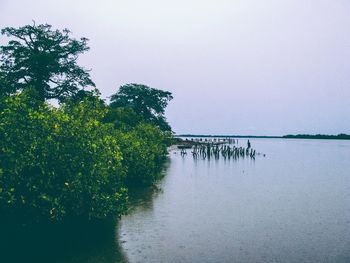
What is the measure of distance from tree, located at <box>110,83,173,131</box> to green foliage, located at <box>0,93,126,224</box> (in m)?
75.0

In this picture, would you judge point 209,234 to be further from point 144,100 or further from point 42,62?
point 144,100

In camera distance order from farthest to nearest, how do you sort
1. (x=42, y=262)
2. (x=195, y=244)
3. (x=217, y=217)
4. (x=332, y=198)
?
(x=332, y=198) < (x=217, y=217) < (x=195, y=244) < (x=42, y=262)

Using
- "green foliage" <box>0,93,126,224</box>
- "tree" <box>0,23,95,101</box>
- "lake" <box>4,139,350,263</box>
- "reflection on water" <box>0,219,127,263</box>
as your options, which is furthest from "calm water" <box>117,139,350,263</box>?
"tree" <box>0,23,95,101</box>

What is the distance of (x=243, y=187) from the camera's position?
3522 centimetres

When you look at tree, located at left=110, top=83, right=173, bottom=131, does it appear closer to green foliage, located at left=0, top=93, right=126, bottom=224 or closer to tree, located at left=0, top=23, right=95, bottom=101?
tree, located at left=0, top=23, right=95, bottom=101

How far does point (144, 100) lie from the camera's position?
9394 cm

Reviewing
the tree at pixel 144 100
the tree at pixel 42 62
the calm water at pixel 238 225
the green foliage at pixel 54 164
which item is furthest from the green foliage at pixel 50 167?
the tree at pixel 144 100

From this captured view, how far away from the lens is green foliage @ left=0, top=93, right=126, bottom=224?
1489 cm

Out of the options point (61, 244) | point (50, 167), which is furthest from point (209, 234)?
point (50, 167)

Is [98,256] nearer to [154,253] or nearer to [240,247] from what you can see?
[154,253]

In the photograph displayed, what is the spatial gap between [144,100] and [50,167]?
257 ft

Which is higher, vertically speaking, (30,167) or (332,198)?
(30,167)

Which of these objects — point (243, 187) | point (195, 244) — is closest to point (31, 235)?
point (195, 244)

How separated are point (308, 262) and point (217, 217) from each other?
8.37 metres
